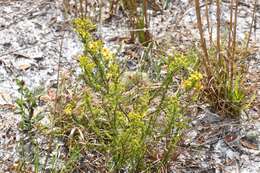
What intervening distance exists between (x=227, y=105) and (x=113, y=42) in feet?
2.29

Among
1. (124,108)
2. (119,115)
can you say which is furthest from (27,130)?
(119,115)

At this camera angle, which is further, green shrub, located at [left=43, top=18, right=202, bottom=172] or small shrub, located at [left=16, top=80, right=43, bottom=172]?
small shrub, located at [left=16, top=80, right=43, bottom=172]

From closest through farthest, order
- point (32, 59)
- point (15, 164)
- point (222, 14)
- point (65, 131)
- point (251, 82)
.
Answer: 1. point (15, 164)
2. point (65, 131)
3. point (251, 82)
4. point (32, 59)
5. point (222, 14)

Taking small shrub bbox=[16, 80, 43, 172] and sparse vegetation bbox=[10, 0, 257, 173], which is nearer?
sparse vegetation bbox=[10, 0, 257, 173]

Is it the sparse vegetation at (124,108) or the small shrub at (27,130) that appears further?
the small shrub at (27,130)

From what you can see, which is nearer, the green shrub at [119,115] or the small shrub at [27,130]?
the green shrub at [119,115]

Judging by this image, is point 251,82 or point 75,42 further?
point 75,42

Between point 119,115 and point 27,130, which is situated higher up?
point 119,115

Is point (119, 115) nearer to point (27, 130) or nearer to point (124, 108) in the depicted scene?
point (124, 108)

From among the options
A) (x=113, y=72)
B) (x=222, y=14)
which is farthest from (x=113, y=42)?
(x=113, y=72)

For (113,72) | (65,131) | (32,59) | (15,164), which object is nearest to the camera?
(113,72)

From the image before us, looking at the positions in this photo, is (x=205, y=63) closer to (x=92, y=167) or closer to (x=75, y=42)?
(x=92, y=167)

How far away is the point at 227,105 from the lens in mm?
1854

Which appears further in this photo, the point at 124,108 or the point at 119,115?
the point at 124,108
